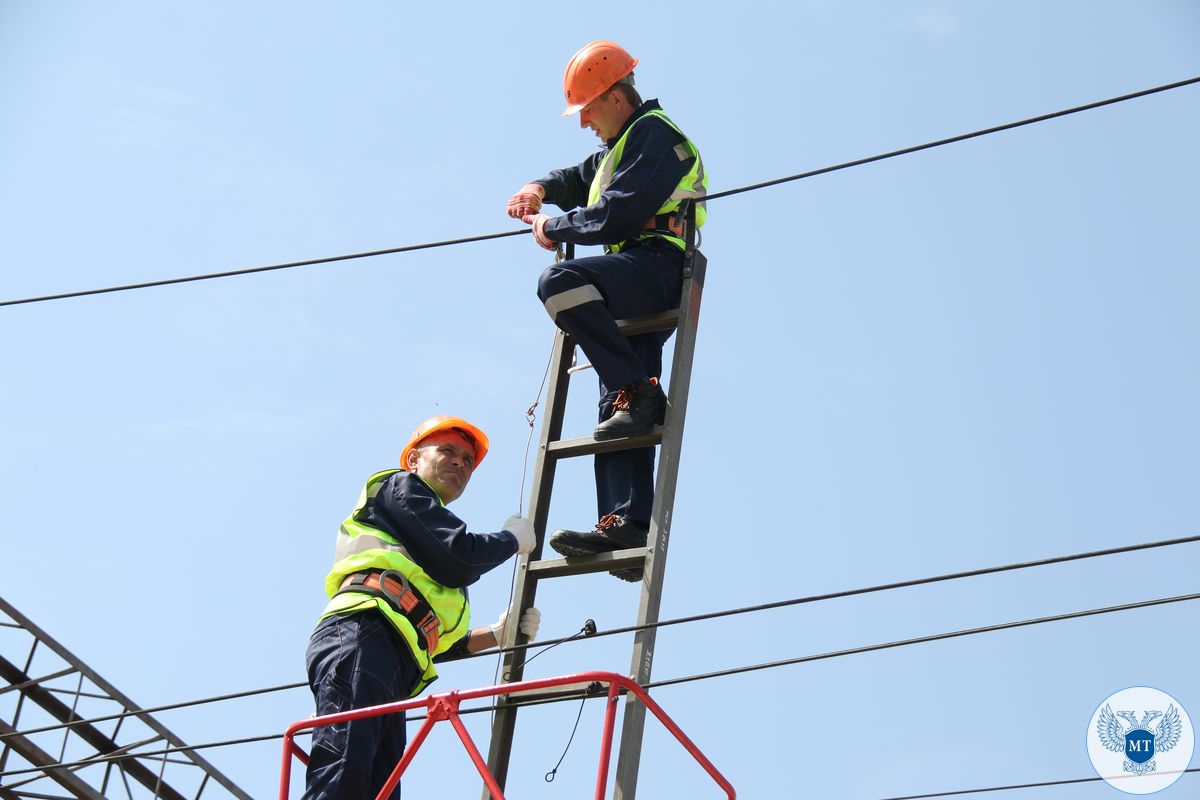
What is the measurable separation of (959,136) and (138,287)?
4992 millimetres

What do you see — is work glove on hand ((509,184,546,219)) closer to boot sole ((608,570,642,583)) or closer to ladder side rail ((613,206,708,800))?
ladder side rail ((613,206,708,800))

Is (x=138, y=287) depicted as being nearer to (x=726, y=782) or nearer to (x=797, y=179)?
(x=797, y=179)

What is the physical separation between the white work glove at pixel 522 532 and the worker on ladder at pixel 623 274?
187mm

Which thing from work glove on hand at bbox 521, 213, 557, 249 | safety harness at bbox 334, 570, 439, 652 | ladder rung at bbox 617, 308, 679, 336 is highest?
work glove on hand at bbox 521, 213, 557, 249

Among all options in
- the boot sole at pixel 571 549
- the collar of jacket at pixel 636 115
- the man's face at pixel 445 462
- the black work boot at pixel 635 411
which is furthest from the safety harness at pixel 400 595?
the collar of jacket at pixel 636 115

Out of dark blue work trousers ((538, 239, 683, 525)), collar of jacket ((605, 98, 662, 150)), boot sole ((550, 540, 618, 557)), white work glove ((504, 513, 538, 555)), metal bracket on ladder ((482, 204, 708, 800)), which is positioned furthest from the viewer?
Answer: collar of jacket ((605, 98, 662, 150))

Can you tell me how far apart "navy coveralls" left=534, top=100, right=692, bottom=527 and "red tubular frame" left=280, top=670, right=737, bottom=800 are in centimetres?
137

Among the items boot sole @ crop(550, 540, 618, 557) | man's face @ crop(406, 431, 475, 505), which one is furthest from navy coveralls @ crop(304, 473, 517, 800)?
man's face @ crop(406, 431, 475, 505)

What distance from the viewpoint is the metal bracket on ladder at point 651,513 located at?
669 cm

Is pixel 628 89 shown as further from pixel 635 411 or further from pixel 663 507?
pixel 663 507

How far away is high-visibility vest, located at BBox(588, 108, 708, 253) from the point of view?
7738mm

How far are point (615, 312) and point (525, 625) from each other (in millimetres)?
1504

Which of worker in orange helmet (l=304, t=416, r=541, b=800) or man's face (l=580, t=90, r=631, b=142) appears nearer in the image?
worker in orange helmet (l=304, t=416, r=541, b=800)

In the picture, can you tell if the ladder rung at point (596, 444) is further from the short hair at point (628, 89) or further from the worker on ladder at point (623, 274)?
the short hair at point (628, 89)
